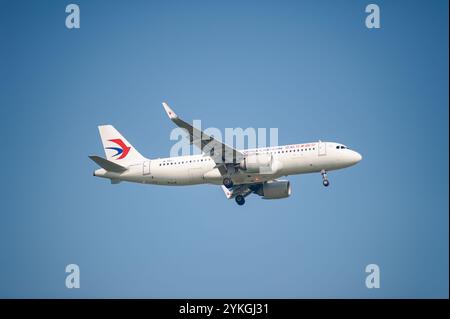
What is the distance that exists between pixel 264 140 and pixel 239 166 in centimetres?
595

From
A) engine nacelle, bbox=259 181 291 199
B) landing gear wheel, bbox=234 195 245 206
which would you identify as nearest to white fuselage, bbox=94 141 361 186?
engine nacelle, bbox=259 181 291 199

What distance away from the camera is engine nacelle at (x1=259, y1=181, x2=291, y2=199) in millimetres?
64000

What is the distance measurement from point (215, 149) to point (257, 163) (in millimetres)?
3510

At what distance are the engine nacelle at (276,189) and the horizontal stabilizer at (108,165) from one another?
12.5 meters

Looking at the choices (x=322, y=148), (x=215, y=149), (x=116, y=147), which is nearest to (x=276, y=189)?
(x=322, y=148)

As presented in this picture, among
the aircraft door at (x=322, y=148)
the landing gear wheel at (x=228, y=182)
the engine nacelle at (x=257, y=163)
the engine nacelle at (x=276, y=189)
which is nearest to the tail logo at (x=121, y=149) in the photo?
the landing gear wheel at (x=228, y=182)

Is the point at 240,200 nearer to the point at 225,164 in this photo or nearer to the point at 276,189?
the point at 276,189

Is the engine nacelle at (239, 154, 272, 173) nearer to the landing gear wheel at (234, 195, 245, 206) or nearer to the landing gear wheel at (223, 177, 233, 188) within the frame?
the landing gear wheel at (223, 177, 233, 188)

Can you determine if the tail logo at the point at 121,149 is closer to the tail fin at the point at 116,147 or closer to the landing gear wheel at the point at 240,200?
the tail fin at the point at 116,147

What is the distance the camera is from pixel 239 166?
193 ft

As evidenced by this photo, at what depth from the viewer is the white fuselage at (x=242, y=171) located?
58.0 meters
